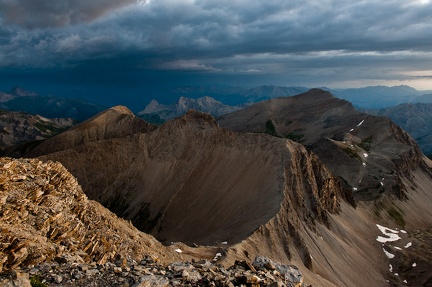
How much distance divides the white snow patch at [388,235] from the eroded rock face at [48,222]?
90.0 meters

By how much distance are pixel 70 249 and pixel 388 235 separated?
10982 cm

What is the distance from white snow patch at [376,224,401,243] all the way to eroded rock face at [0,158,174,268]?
90.0m

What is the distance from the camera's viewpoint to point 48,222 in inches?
1217

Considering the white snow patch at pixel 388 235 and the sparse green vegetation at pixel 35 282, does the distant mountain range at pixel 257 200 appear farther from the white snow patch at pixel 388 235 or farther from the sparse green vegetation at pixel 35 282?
the sparse green vegetation at pixel 35 282

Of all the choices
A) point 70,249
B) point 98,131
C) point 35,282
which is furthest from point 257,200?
point 98,131

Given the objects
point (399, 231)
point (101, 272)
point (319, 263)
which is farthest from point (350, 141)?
point (101, 272)

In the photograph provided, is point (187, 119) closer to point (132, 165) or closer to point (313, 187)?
point (132, 165)

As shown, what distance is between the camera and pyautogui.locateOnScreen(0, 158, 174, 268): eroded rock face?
24.3 metres

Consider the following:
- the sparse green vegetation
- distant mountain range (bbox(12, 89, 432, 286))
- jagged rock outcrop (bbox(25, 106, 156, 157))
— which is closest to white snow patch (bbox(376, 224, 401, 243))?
distant mountain range (bbox(12, 89, 432, 286))

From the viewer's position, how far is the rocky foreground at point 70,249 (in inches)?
876

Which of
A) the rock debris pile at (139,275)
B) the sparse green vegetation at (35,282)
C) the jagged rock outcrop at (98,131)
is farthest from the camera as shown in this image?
the jagged rock outcrop at (98,131)

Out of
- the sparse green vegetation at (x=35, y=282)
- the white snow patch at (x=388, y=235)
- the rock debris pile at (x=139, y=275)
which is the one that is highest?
the sparse green vegetation at (x=35, y=282)

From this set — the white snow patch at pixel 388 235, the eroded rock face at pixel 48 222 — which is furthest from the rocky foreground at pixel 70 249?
the white snow patch at pixel 388 235

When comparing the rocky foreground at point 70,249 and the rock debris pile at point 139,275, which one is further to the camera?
the rocky foreground at point 70,249
